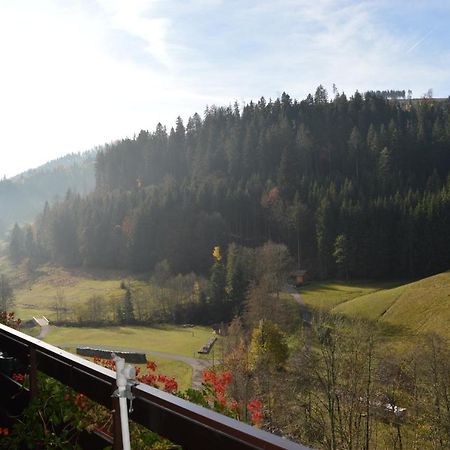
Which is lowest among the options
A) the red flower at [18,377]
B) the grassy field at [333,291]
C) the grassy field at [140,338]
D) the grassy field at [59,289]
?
the grassy field at [140,338]

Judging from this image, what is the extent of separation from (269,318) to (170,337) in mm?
11807

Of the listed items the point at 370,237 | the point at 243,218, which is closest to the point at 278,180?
the point at 243,218

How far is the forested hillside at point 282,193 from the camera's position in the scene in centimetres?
6631

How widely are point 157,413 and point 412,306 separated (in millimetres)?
49690

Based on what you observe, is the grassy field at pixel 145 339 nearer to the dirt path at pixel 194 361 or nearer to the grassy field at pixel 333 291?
the dirt path at pixel 194 361

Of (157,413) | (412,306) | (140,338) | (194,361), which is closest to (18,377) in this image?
(157,413)

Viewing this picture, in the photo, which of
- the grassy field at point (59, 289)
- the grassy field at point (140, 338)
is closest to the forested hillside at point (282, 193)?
the grassy field at point (59, 289)

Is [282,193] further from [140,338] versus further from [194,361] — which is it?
[194,361]

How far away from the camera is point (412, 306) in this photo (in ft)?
153

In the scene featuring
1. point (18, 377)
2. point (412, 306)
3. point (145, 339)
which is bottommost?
point (145, 339)

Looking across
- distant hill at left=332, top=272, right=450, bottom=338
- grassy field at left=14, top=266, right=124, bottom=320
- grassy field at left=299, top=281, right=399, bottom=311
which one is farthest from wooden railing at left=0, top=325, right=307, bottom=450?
grassy field at left=14, top=266, right=124, bottom=320

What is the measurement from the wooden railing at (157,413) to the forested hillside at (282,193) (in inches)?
2532

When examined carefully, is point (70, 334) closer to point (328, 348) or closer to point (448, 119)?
point (328, 348)

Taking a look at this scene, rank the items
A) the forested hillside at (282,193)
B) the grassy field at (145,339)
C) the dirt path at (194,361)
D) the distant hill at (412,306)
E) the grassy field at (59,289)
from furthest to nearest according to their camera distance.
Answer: the forested hillside at (282,193)
the grassy field at (59,289)
the distant hill at (412,306)
the grassy field at (145,339)
the dirt path at (194,361)
